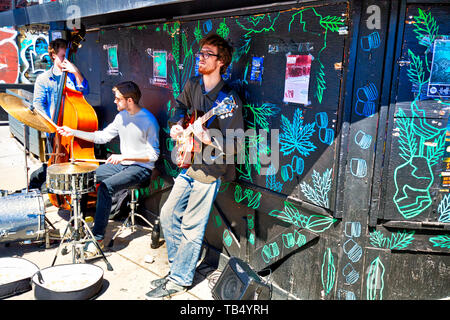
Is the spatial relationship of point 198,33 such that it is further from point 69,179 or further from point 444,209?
point 444,209

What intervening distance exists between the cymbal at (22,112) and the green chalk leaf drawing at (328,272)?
2987 millimetres

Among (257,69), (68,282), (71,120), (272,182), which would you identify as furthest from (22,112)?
(272,182)

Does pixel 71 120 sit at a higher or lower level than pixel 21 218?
higher

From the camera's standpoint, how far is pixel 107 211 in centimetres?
389

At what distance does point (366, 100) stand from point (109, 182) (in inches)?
103

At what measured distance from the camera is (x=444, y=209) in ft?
8.50

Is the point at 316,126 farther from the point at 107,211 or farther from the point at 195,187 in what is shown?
the point at 107,211

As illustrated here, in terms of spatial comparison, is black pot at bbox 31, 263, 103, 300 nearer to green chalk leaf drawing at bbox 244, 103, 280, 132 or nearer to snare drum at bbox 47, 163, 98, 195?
snare drum at bbox 47, 163, 98, 195

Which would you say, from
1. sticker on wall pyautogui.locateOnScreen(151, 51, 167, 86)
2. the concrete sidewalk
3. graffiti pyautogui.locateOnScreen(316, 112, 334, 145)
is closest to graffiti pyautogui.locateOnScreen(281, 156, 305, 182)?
graffiti pyautogui.locateOnScreen(316, 112, 334, 145)

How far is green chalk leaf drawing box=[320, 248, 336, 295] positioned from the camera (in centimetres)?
275

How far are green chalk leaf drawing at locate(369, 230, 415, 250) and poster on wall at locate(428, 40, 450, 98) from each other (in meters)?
0.97

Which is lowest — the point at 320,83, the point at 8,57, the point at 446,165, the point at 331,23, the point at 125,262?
the point at 125,262

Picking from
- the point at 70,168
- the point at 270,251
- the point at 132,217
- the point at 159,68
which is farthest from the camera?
the point at 132,217
